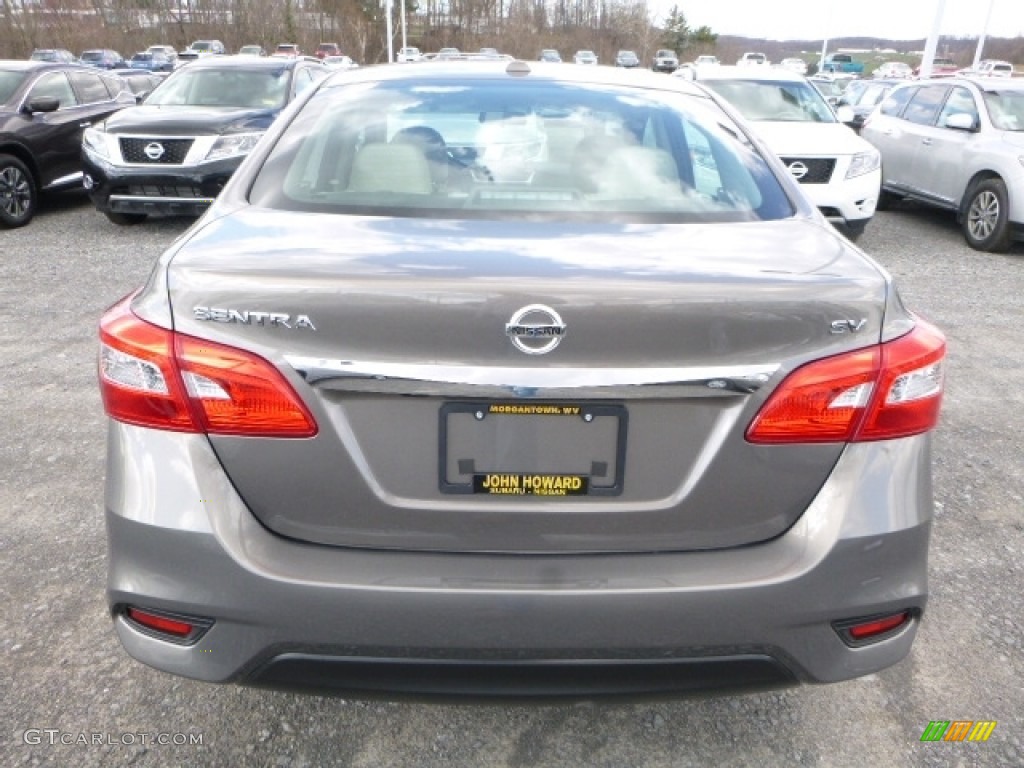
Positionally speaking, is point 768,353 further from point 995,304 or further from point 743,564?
point 995,304

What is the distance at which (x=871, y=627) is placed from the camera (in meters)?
1.86

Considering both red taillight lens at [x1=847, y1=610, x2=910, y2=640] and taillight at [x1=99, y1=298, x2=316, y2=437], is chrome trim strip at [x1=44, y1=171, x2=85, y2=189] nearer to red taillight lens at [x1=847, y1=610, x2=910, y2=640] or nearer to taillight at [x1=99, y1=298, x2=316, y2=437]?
taillight at [x1=99, y1=298, x2=316, y2=437]

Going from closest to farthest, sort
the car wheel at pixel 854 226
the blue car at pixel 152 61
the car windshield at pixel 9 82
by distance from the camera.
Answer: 1. the car wheel at pixel 854 226
2. the car windshield at pixel 9 82
3. the blue car at pixel 152 61

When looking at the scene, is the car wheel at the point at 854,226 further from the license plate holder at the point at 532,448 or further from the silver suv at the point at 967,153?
the license plate holder at the point at 532,448

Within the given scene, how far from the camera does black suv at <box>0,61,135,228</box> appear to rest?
9273 mm

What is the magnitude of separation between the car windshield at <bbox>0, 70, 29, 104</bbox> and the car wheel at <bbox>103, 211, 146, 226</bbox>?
1.78m

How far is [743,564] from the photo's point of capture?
1.75 meters

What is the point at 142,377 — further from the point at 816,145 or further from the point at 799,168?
the point at 816,145

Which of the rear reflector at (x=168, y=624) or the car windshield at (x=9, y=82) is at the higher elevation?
the car windshield at (x=9, y=82)

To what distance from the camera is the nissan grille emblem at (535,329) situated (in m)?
1.61

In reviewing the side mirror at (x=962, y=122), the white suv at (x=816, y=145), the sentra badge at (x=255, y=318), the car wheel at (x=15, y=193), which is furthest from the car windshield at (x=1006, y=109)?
the car wheel at (x=15, y=193)

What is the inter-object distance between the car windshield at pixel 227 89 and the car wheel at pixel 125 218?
50.8 inches

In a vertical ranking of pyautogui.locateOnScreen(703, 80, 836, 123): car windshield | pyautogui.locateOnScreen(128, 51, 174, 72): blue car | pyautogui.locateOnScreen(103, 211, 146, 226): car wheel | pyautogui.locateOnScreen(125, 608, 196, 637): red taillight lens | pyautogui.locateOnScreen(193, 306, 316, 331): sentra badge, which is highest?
pyautogui.locateOnScreen(193, 306, 316, 331): sentra badge

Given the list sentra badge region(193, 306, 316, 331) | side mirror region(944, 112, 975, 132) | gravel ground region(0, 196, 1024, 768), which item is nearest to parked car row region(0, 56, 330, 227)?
gravel ground region(0, 196, 1024, 768)
